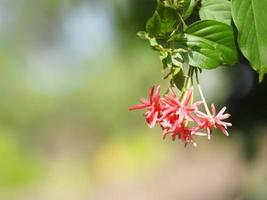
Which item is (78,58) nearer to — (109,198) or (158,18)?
(109,198)

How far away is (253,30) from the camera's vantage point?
83cm

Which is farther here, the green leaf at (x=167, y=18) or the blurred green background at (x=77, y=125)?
the blurred green background at (x=77, y=125)

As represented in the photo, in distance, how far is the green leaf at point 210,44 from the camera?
840 millimetres

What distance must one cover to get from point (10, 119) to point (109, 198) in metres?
2.16

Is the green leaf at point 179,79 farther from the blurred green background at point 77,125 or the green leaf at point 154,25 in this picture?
the blurred green background at point 77,125

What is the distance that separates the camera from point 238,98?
161 centimetres

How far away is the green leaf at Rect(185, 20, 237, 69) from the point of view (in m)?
0.84

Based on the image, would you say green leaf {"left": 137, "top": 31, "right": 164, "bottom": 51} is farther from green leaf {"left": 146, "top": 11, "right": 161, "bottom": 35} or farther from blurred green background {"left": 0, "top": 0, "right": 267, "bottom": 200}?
blurred green background {"left": 0, "top": 0, "right": 267, "bottom": 200}

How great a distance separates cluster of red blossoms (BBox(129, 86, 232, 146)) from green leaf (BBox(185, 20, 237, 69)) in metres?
0.05

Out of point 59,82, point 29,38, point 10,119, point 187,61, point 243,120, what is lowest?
point 10,119

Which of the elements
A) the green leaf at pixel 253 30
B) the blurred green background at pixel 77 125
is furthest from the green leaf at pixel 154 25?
the blurred green background at pixel 77 125

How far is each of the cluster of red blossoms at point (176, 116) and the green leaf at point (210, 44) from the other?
51mm

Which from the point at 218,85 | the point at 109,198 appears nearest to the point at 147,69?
the point at 109,198

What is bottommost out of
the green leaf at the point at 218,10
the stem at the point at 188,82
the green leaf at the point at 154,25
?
the stem at the point at 188,82
